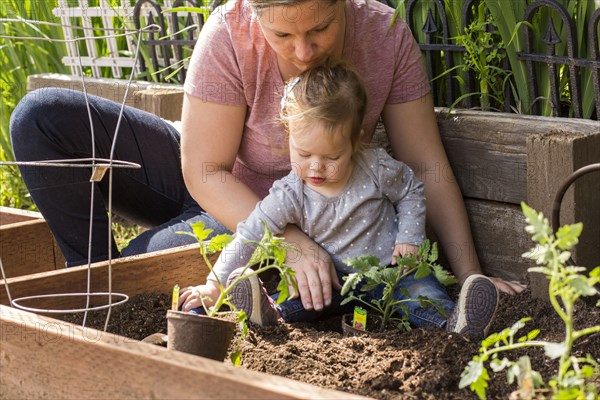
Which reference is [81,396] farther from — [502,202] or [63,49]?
[63,49]

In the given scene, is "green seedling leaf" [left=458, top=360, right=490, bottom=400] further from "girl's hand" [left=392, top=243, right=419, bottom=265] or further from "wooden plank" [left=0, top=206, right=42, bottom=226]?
"wooden plank" [left=0, top=206, right=42, bottom=226]

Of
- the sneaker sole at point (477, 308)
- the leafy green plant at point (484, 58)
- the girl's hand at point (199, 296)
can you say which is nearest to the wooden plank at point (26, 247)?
the girl's hand at point (199, 296)

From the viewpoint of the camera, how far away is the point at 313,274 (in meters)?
2.26

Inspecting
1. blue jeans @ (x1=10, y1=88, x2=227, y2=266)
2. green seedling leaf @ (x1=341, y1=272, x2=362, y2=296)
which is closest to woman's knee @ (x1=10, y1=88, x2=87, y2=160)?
blue jeans @ (x1=10, y1=88, x2=227, y2=266)

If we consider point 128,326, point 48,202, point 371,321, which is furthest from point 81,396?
point 48,202

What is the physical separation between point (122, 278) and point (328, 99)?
0.77 metres

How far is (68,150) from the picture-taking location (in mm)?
2777

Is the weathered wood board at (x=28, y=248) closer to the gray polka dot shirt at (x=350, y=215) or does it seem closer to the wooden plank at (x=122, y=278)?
the wooden plank at (x=122, y=278)

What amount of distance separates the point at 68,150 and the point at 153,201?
328 millimetres

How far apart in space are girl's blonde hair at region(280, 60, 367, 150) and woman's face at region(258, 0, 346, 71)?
47mm

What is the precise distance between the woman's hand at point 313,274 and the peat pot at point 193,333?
0.46 m

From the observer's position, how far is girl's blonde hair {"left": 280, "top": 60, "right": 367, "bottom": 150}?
2.21 meters

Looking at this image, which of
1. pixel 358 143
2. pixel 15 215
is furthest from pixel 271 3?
pixel 15 215

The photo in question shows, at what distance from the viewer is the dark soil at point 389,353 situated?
177 cm
